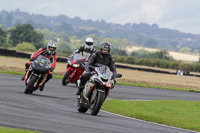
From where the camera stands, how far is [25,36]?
487ft

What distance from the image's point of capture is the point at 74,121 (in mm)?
11148

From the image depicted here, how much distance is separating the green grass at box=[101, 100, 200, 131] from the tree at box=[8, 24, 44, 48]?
129055mm

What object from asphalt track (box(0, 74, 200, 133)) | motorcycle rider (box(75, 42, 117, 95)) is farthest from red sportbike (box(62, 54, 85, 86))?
motorcycle rider (box(75, 42, 117, 95))

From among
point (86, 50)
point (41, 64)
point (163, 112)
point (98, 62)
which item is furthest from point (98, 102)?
point (86, 50)

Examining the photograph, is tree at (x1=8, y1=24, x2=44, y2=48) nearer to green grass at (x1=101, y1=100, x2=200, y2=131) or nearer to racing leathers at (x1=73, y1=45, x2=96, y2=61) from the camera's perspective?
racing leathers at (x1=73, y1=45, x2=96, y2=61)

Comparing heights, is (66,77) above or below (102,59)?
below

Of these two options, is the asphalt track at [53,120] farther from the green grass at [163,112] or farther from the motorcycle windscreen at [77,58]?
the motorcycle windscreen at [77,58]

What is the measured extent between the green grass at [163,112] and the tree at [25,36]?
129 meters

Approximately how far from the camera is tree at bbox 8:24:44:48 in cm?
14625

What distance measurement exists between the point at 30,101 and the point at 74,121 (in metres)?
3.40

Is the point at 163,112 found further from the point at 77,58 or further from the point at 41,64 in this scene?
the point at 77,58

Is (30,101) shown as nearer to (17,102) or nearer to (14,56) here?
(17,102)

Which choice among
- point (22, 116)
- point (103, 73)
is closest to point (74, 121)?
point (22, 116)

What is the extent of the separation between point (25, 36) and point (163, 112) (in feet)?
442
